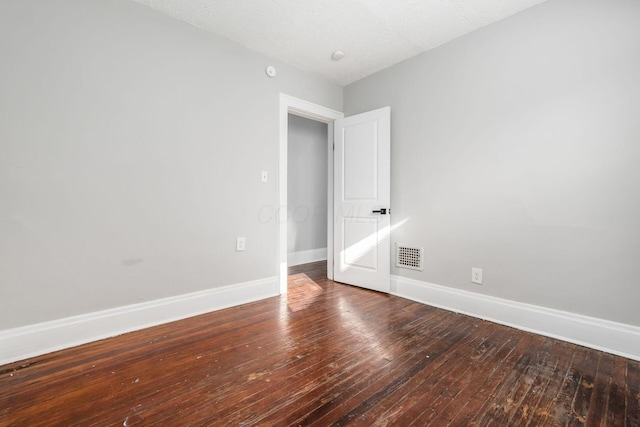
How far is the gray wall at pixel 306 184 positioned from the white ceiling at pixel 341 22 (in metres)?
1.79

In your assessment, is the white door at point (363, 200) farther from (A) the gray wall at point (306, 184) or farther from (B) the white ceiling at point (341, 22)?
(A) the gray wall at point (306, 184)

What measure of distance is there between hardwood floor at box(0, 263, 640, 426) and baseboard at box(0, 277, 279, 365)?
0.08m

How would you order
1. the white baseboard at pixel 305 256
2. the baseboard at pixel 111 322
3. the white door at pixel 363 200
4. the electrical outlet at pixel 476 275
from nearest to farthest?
the baseboard at pixel 111 322
the electrical outlet at pixel 476 275
the white door at pixel 363 200
the white baseboard at pixel 305 256

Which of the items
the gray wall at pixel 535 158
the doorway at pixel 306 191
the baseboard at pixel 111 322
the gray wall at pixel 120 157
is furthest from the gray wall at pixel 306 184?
the gray wall at pixel 535 158

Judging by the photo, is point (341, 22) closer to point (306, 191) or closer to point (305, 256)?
point (306, 191)

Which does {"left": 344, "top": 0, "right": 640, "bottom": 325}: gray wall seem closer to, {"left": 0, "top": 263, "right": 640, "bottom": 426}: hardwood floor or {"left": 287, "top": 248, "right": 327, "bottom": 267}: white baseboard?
{"left": 0, "top": 263, "right": 640, "bottom": 426}: hardwood floor

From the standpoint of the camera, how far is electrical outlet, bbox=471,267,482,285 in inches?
94.7

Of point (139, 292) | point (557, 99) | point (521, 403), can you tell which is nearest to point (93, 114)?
point (139, 292)

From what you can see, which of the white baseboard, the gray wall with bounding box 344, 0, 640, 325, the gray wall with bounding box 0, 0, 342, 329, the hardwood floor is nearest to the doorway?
the white baseboard

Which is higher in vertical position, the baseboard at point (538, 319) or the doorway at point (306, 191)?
the doorway at point (306, 191)

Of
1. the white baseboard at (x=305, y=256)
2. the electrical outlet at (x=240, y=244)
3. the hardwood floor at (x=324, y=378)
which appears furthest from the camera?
the white baseboard at (x=305, y=256)

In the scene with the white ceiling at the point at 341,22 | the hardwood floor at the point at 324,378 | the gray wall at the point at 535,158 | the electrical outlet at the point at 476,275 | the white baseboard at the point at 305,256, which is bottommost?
the hardwood floor at the point at 324,378

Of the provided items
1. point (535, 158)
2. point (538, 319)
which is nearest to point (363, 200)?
point (535, 158)

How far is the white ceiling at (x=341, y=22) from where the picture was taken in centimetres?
211
